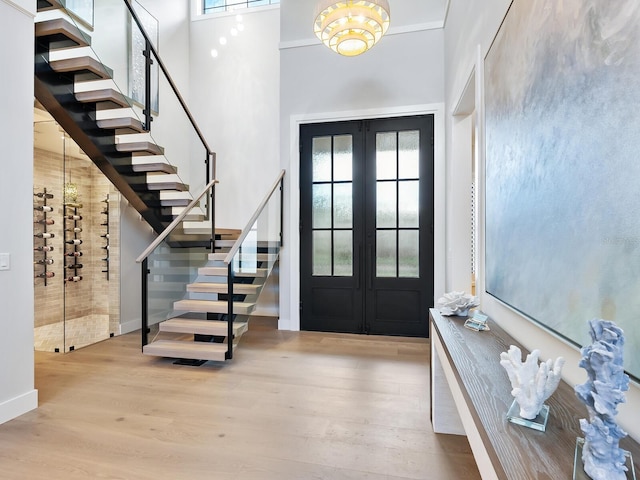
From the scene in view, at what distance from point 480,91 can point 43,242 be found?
5226mm

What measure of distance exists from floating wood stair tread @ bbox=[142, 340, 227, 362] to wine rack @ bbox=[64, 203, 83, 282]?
5.57 feet

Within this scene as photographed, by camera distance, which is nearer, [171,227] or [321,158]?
[171,227]

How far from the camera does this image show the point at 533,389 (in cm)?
98

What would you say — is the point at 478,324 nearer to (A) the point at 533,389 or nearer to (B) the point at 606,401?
(A) the point at 533,389

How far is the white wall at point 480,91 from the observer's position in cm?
118

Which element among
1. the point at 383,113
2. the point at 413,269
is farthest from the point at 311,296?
the point at 383,113

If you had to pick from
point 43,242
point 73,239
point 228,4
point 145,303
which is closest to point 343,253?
point 145,303

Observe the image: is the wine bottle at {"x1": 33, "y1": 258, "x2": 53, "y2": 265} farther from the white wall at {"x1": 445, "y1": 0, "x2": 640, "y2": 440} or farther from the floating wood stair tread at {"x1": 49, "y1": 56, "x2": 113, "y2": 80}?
the white wall at {"x1": 445, "y1": 0, "x2": 640, "y2": 440}

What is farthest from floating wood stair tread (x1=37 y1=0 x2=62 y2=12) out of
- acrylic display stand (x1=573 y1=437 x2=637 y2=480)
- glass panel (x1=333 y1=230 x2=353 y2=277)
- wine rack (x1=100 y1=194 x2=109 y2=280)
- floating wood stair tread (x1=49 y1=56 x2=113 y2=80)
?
acrylic display stand (x1=573 y1=437 x2=637 y2=480)

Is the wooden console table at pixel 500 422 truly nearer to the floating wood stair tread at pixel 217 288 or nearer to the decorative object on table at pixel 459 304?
the decorative object on table at pixel 459 304

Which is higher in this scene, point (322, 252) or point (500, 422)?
point (322, 252)

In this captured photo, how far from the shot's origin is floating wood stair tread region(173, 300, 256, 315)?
3738 mm

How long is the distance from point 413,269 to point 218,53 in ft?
16.2

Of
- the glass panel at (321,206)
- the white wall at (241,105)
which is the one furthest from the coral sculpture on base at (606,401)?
the white wall at (241,105)
